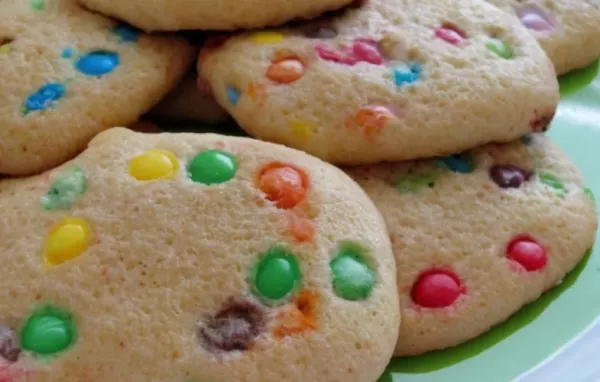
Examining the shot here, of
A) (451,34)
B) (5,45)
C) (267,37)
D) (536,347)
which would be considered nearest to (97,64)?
(5,45)

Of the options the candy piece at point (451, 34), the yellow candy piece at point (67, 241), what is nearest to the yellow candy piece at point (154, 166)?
the yellow candy piece at point (67, 241)

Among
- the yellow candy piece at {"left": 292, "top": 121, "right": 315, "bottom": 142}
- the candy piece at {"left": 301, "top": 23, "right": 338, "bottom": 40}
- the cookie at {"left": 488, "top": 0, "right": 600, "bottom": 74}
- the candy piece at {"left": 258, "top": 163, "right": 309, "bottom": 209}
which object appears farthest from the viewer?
the cookie at {"left": 488, "top": 0, "right": 600, "bottom": 74}

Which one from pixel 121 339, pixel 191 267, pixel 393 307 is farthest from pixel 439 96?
pixel 121 339

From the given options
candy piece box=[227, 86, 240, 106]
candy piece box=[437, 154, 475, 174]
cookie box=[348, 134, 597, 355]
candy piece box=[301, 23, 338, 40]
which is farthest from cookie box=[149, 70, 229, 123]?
candy piece box=[437, 154, 475, 174]

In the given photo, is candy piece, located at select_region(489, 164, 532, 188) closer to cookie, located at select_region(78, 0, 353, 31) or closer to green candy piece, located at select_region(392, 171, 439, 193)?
green candy piece, located at select_region(392, 171, 439, 193)

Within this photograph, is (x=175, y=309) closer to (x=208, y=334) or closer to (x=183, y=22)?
(x=208, y=334)
